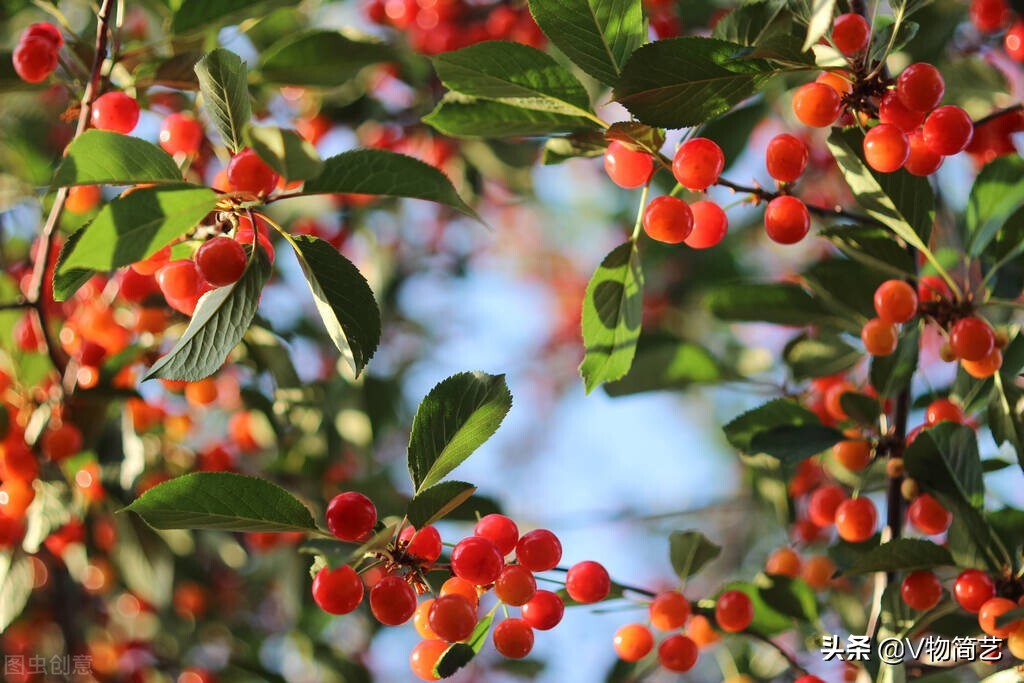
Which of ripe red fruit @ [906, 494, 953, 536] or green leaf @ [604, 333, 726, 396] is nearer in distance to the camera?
ripe red fruit @ [906, 494, 953, 536]

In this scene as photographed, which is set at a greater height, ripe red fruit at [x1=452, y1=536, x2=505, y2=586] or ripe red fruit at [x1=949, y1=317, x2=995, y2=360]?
ripe red fruit at [x1=949, y1=317, x2=995, y2=360]

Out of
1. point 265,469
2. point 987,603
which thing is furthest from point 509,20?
point 987,603

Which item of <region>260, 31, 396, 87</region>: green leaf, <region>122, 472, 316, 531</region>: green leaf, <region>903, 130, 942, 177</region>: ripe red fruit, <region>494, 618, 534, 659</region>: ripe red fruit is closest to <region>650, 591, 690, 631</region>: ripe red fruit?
<region>494, 618, 534, 659</region>: ripe red fruit

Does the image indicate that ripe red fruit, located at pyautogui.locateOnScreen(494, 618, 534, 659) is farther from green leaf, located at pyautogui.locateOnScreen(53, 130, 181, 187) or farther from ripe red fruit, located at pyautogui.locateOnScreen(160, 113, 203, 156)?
ripe red fruit, located at pyautogui.locateOnScreen(160, 113, 203, 156)

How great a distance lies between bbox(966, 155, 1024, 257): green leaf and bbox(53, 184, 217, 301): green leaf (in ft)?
4.60

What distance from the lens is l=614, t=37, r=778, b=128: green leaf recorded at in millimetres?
1386

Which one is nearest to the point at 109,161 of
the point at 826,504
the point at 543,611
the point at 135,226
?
the point at 135,226

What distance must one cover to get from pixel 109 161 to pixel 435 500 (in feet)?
2.20

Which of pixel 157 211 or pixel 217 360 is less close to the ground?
pixel 157 211

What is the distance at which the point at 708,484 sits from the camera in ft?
20.2

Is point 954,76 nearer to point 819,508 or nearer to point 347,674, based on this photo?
point 819,508

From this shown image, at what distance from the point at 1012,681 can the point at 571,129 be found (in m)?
1.19

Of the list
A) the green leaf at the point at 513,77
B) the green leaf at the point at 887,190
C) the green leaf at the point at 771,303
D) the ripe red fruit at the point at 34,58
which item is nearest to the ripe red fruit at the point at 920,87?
the green leaf at the point at 887,190

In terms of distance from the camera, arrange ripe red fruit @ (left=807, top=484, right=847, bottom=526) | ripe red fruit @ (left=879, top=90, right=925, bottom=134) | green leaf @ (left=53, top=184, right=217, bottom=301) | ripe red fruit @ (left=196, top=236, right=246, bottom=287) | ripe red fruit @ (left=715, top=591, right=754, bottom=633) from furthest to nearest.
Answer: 1. ripe red fruit @ (left=807, top=484, right=847, bottom=526)
2. ripe red fruit @ (left=715, top=591, right=754, bottom=633)
3. ripe red fruit @ (left=879, top=90, right=925, bottom=134)
4. ripe red fruit @ (left=196, top=236, right=246, bottom=287)
5. green leaf @ (left=53, top=184, right=217, bottom=301)
